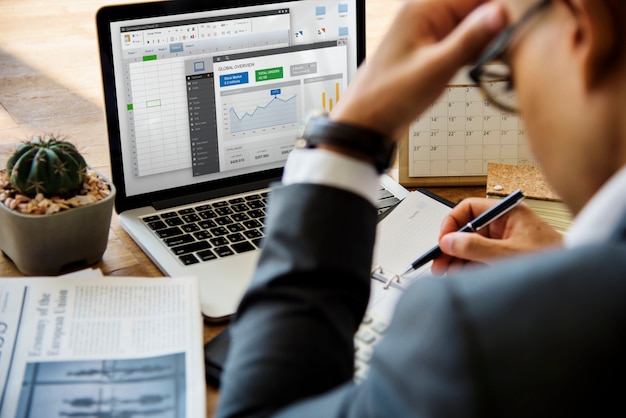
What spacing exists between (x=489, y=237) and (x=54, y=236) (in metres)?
0.56

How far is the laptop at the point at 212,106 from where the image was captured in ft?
3.77

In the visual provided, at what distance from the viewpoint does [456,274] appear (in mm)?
528

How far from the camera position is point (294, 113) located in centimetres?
130

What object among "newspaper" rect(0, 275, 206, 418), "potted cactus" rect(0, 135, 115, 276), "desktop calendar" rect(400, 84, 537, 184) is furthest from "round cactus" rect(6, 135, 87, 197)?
"desktop calendar" rect(400, 84, 537, 184)

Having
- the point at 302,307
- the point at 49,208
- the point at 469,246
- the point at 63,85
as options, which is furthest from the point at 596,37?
the point at 63,85

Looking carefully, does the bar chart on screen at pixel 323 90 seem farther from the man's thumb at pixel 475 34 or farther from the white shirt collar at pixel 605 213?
the white shirt collar at pixel 605 213

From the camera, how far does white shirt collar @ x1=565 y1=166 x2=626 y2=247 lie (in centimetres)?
50

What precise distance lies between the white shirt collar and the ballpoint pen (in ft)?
1.71

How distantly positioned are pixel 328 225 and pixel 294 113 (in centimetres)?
67

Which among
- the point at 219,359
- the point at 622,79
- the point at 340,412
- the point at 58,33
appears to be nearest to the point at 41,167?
the point at 219,359

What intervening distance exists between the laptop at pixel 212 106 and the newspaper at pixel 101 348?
11 centimetres

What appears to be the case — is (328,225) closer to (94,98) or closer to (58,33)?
(94,98)

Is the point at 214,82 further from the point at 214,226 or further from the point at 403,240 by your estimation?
the point at 403,240

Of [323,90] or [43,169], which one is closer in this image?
[43,169]
